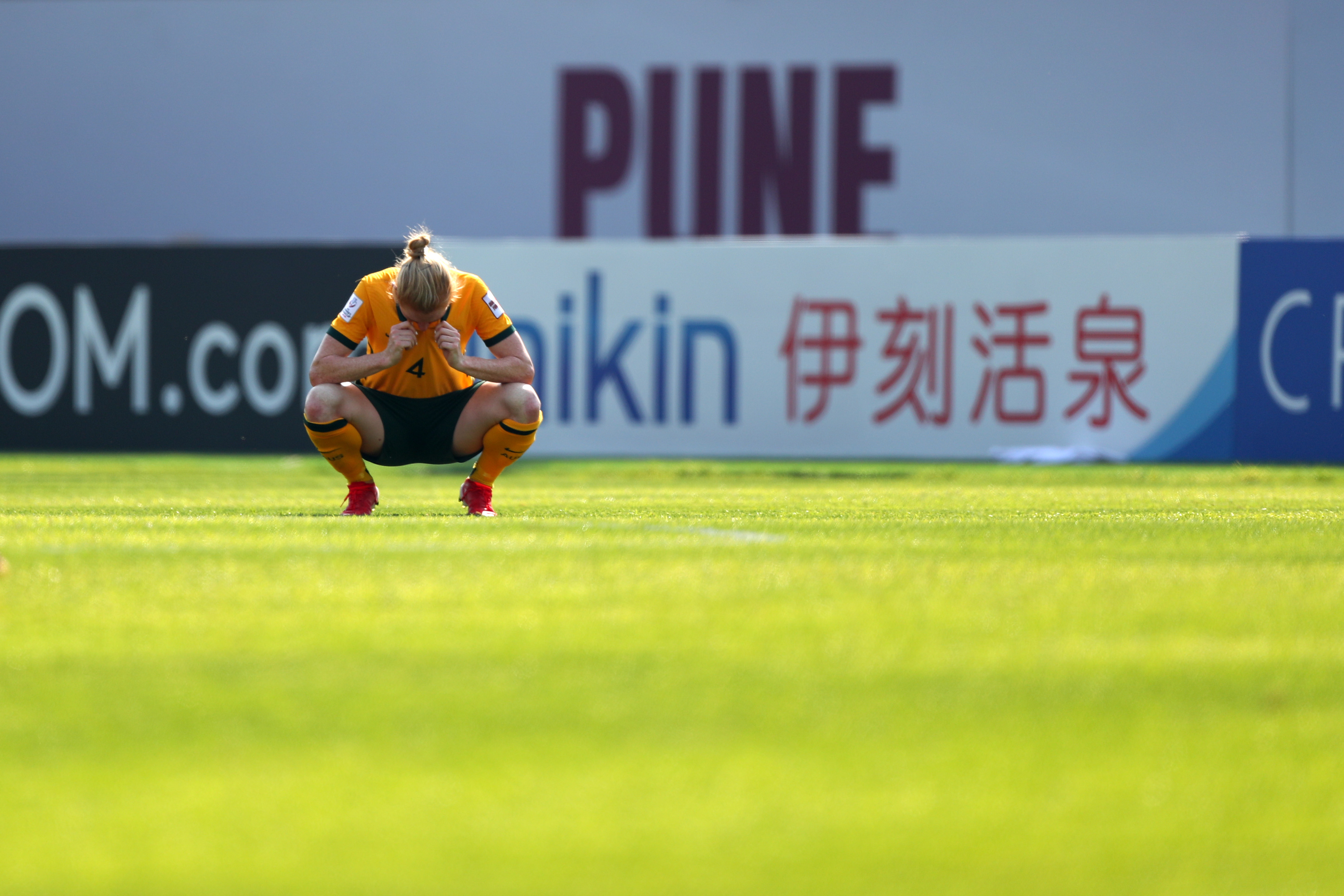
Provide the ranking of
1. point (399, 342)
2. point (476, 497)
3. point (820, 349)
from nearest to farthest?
point (399, 342), point (476, 497), point (820, 349)

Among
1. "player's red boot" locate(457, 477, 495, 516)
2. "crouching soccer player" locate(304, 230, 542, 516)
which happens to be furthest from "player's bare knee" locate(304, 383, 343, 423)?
"player's red boot" locate(457, 477, 495, 516)

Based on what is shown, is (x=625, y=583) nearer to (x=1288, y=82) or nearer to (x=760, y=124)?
(x=760, y=124)

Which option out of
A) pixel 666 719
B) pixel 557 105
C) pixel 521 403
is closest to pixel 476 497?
pixel 521 403

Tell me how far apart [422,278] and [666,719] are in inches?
130

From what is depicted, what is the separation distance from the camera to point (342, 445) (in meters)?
5.74

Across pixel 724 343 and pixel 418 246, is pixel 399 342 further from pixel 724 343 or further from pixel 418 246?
pixel 724 343

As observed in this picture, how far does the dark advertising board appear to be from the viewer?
12.5 m

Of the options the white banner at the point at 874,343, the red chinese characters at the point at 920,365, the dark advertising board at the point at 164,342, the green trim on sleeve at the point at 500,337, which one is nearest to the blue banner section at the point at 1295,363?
the white banner at the point at 874,343

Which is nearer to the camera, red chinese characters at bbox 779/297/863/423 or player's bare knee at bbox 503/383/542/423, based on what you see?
player's bare knee at bbox 503/383/542/423

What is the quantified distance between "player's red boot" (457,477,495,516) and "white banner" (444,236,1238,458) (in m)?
6.40

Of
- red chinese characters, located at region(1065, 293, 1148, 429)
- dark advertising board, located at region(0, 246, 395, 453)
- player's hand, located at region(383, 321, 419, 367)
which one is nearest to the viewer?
player's hand, located at region(383, 321, 419, 367)

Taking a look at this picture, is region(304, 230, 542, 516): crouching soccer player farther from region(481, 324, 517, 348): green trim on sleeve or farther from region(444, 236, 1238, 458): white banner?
region(444, 236, 1238, 458): white banner

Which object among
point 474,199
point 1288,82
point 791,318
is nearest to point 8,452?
point 791,318

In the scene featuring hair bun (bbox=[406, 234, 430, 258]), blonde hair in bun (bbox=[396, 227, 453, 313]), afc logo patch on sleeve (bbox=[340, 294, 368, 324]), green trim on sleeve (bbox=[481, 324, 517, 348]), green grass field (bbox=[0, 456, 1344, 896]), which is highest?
hair bun (bbox=[406, 234, 430, 258])
